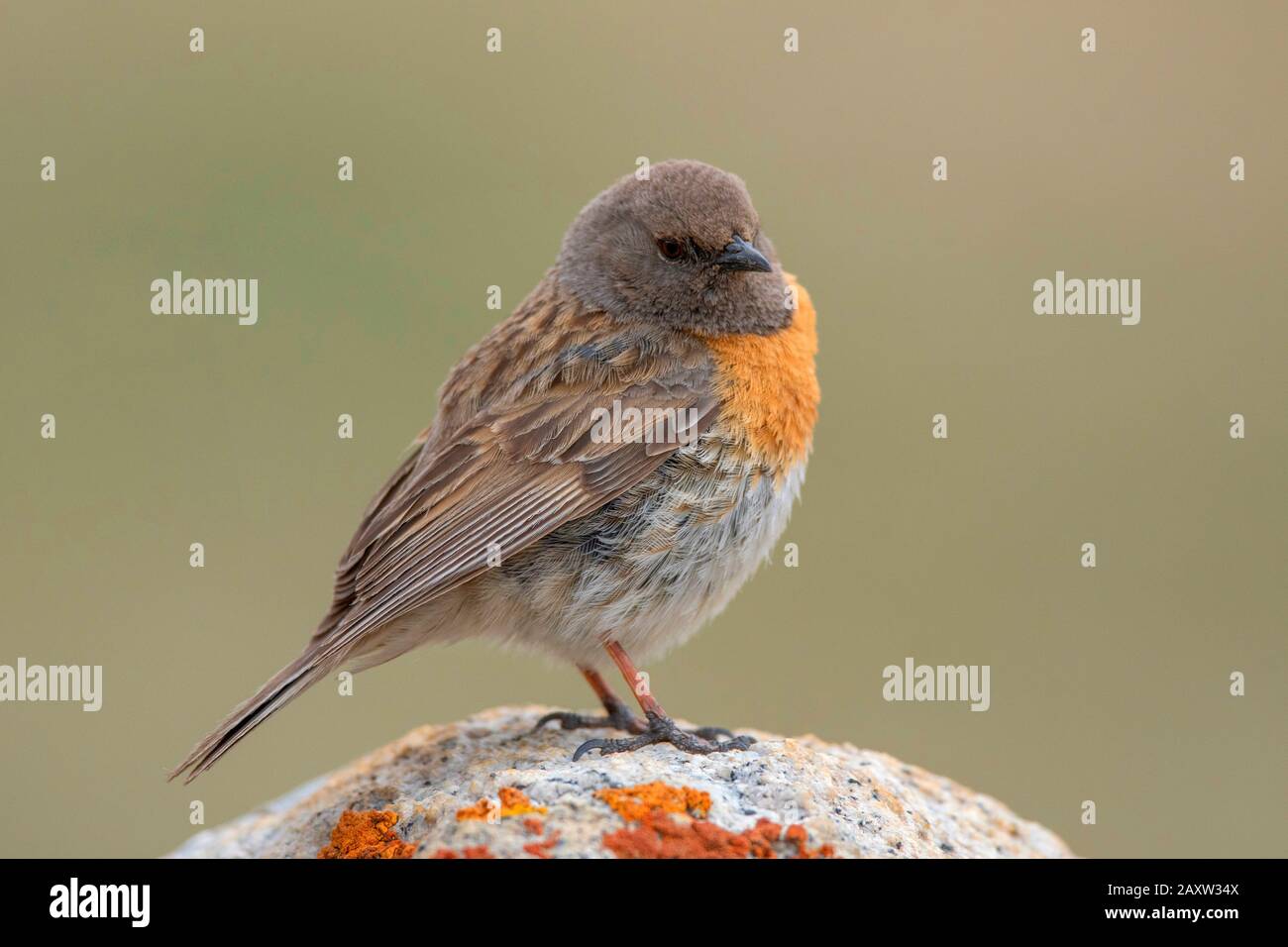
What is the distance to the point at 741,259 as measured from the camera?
6.79 m

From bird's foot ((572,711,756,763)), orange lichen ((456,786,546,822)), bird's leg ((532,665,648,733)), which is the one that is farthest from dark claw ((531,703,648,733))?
orange lichen ((456,786,546,822))

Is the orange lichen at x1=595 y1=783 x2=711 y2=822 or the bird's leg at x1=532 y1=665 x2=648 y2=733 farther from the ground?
the bird's leg at x1=532 y1=665 x2=648 y2=733

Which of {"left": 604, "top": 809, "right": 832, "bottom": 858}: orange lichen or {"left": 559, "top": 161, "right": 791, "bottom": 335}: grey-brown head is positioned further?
{"left": 559, "top": 161, "right": 791, "bottom": 335}: grey-brown head

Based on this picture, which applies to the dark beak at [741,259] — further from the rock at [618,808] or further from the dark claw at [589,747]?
the dark claw at [589,747]

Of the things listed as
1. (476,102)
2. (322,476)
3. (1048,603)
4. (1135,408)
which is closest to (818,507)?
(1048,603)

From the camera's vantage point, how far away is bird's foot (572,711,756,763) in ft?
18.4

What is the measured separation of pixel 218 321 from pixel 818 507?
5.18 m

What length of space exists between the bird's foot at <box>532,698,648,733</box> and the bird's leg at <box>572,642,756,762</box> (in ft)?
0.94

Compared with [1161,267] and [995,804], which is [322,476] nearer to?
[995,804]

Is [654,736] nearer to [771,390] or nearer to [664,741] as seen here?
[664,741]

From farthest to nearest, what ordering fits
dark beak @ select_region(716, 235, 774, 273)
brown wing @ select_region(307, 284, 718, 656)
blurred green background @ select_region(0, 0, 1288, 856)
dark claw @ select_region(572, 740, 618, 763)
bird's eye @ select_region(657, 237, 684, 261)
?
blurred green background @ select_region(0, 0, 1288, 856) < bird's eye @ select_region(657, 237, 684, 261) < dark beak @ select_region(716, 235, 774, 273) < brown wing @ select_region(307, 284, 718, 656) < dark claw @ select_region(572, 740, 618, 763)

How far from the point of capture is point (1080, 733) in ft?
34.2

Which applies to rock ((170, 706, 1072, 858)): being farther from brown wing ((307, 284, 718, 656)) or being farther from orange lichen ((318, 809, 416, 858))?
brown wing ((307, 284, 718, 656))

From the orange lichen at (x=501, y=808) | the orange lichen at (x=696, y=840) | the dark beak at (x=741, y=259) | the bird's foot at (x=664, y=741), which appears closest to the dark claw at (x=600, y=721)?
the bird's foot at (x=664, y=741)
